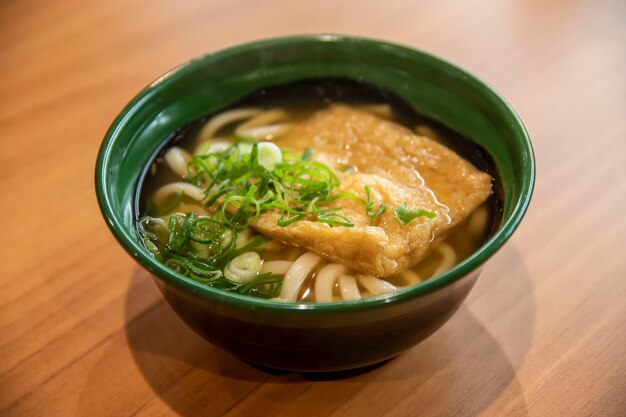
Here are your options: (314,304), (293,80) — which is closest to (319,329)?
(314,304)

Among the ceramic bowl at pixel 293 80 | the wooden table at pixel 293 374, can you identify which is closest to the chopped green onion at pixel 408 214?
the ceramic bowl at pixel 293 80

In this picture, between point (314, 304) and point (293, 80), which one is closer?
point (314, 304)

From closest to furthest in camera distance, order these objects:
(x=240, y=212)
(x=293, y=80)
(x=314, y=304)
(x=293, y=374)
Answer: (x=314, y=304) < (x=293, y=374) < (x=240, y=212) < (x=293, y=80)

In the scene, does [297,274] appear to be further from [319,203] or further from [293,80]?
[293,80]

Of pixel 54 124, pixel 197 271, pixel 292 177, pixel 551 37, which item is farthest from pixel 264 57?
pixel 551 37

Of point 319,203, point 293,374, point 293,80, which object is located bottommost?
point 293,374

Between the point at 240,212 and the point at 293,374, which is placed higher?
the point at 240,212

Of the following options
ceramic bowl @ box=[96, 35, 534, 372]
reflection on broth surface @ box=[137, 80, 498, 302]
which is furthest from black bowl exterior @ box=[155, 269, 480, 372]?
reflection on broth surface @ box=[137, 80, 498, 302]
